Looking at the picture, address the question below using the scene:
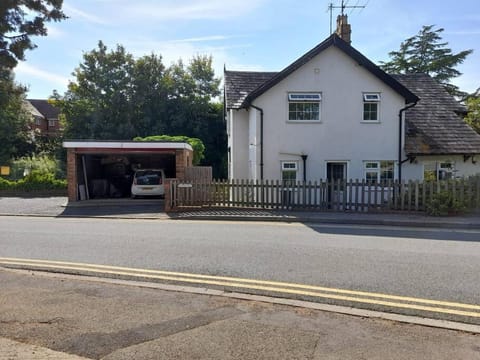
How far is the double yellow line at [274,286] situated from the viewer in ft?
17.4

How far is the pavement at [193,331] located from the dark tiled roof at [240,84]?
16188mm

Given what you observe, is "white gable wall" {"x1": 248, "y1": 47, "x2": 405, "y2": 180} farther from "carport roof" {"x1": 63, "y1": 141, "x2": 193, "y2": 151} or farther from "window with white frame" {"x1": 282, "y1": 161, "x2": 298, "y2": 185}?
"carport roof" {"x1": 63, "y1": 141, "x2": 193, "y2": 151}

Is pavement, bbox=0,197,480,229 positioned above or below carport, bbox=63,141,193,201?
below

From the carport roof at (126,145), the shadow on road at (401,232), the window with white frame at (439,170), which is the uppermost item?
the carport roof at (126,145)

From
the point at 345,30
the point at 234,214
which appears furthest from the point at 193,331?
the point at 345,30

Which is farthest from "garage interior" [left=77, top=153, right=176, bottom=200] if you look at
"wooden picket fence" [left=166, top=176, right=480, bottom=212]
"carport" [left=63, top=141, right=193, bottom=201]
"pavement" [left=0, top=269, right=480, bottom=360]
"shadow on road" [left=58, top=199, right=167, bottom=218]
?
"pavement" [left=0, top=269, right=480, bottom=360]

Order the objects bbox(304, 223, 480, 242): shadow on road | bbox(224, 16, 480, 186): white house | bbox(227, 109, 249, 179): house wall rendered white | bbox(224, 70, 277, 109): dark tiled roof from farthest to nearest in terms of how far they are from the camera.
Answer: bbox(227, 109, 249, 179): house wall rendered white → bbox(224, 70, 277, 109): dark tiled roof → bbox(224, 16, 480, 186): white house → bbox(304, 223, 480, 242): shadow on road

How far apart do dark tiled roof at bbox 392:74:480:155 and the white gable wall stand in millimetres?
1407

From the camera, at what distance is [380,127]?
19.1 m

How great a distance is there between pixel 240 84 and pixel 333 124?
592 cm

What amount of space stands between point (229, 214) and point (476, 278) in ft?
30.6

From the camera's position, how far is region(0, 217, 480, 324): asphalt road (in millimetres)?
6379

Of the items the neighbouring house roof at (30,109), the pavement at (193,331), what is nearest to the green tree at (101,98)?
the neighbouring house roof at (30,109)

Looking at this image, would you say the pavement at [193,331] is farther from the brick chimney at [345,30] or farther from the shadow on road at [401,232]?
the brick chimney at [345,30]
